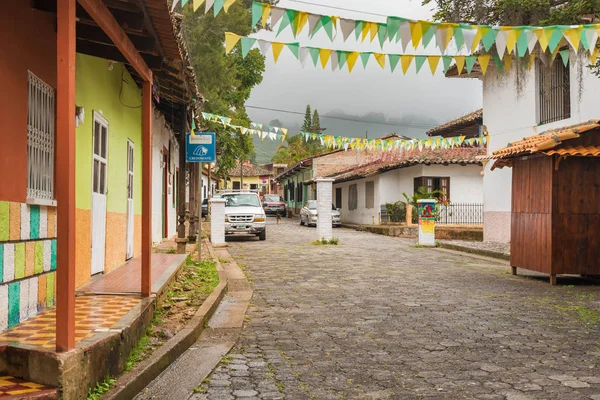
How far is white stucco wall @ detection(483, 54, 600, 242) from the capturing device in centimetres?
1461

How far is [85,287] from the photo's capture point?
21.5ft

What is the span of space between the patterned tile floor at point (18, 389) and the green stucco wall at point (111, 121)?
3.40 m

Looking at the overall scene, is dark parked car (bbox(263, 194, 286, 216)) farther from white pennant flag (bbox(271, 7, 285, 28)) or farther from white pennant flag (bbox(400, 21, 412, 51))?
white pennant flag (bbox(271, 7, 285, 28))

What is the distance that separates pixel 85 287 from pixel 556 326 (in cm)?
539

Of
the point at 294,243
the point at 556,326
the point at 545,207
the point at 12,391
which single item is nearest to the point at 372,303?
the point at 556,326

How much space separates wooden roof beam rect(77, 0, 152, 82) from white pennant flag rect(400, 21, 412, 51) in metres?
2.90

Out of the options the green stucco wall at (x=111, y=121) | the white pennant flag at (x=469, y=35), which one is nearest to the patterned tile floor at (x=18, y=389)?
the green stucco wall at (x=111, y=121)

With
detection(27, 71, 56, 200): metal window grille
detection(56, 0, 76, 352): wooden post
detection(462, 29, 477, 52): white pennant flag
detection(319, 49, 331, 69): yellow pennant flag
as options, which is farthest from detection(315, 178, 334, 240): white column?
detection(56, 0, 76, 352): wooden post

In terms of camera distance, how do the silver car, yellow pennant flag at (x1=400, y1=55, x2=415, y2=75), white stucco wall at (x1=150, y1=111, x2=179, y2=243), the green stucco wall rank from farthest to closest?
1. the silver car
2. white stucco wall at (x1=150, y1=111, x2=179, y2=243)
3. yellow pennant flag at (x1=400, y1=55, x2=415, y2=75)
4. the green stucco wall

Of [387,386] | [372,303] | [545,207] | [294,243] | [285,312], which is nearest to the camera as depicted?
[387,386]

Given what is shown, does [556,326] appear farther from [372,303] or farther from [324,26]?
[324,26]

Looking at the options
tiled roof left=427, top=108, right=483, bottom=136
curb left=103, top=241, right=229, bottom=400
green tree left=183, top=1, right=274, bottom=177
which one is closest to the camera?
curb left=103, top=241, right=229, bottom=400

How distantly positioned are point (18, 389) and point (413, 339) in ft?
12.1

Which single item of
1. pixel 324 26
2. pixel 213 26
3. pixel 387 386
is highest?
pixel 213 26
